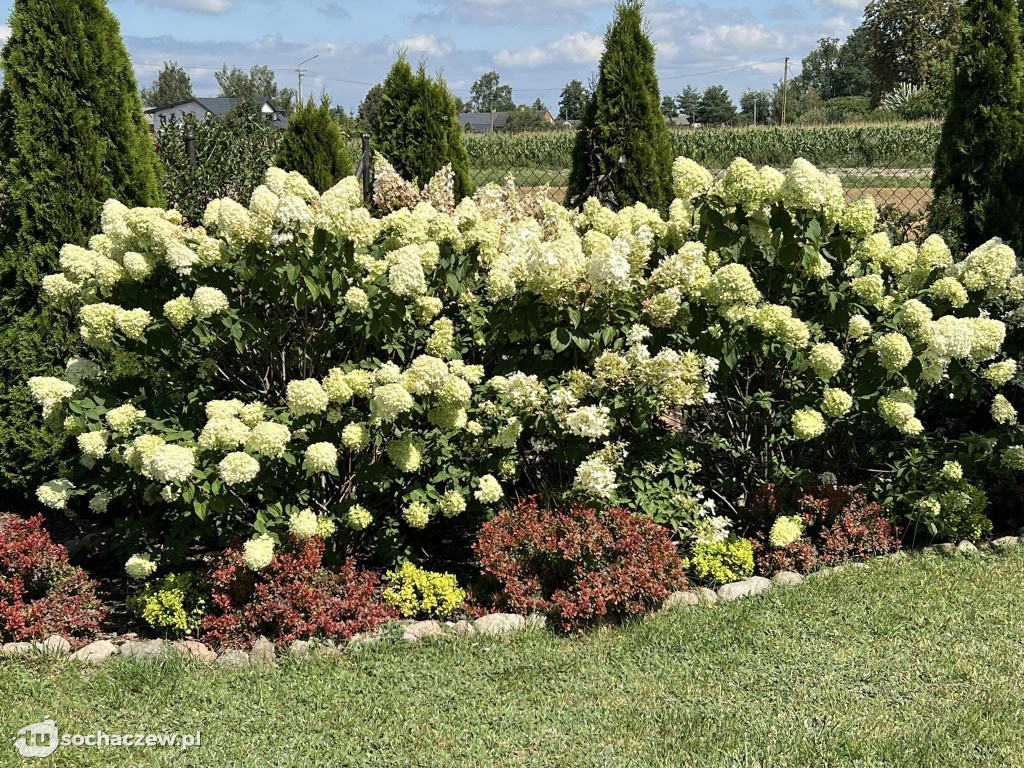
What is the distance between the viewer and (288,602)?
354cm

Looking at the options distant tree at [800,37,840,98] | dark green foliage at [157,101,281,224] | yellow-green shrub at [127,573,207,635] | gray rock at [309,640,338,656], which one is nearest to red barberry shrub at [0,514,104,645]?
yellow-green shrub at [127,573,207,635]

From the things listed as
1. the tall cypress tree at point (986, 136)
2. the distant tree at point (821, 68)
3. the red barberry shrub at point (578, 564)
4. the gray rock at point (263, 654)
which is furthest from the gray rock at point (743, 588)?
the distant tree at point (821, 68)

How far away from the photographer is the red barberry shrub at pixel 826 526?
13.9ft

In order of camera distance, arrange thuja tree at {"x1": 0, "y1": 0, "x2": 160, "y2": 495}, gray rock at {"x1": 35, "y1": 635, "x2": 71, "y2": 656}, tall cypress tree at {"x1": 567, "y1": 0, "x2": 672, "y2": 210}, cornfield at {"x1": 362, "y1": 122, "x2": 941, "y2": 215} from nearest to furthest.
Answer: gray rock at {"x1": 35, "y1": 635, "x2": 71, "y2": 656} < thuja tree at {"x1": 0, "y1": 0, "x2": 160, "y2": 495} < tall cypress tree at {"x1": 567, "y1": 0, "x2": 672, "y2": 210} < cornfield at {"x1": 362, "y1": 122, "x2": 941, "y2": 215}

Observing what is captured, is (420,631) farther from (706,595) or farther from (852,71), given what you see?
(852,71)

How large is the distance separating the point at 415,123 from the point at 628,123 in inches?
87.4

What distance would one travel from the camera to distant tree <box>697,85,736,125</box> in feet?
263

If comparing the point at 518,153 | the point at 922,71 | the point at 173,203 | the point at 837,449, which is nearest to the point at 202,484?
the point at 837,449

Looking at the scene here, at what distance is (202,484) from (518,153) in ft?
98.6

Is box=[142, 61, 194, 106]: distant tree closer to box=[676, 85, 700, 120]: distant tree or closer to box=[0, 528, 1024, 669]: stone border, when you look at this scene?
box=[676, 85, 700, 120]: distant tree

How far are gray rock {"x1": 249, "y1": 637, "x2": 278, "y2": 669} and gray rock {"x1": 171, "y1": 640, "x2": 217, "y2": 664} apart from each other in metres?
0.15

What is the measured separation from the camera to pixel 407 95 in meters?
8.48

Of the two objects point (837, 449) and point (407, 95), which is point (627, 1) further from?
point (837, 449)

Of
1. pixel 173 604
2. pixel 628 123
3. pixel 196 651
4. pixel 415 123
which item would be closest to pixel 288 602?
pixel 196 651
